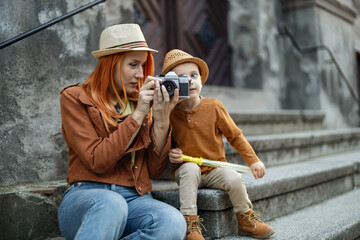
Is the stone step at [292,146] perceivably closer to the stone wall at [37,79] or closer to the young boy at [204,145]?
the young boy at [204,145]

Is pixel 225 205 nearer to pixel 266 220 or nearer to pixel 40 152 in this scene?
pixel 266 220

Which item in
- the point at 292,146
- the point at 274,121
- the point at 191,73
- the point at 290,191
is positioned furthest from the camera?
the point at 274,121

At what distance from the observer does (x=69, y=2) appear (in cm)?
261

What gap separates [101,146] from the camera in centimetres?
189

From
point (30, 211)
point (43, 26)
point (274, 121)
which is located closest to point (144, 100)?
point (43, 26)

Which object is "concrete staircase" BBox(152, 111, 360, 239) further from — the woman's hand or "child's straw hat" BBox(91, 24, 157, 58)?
"child's straw hat" BBox(91, 24, 157, 58)

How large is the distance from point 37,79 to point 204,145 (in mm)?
1126

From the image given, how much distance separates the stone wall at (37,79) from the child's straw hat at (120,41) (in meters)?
0.56

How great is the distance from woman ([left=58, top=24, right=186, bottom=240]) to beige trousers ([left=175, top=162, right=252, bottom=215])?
16cm

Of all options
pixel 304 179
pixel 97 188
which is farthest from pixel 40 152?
pixel 304 179

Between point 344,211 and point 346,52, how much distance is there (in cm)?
441

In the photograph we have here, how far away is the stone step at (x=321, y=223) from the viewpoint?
2207 millimetres

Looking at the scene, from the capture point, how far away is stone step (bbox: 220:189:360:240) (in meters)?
2.21

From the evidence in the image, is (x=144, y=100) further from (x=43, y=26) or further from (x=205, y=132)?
(x=43, y=26)
